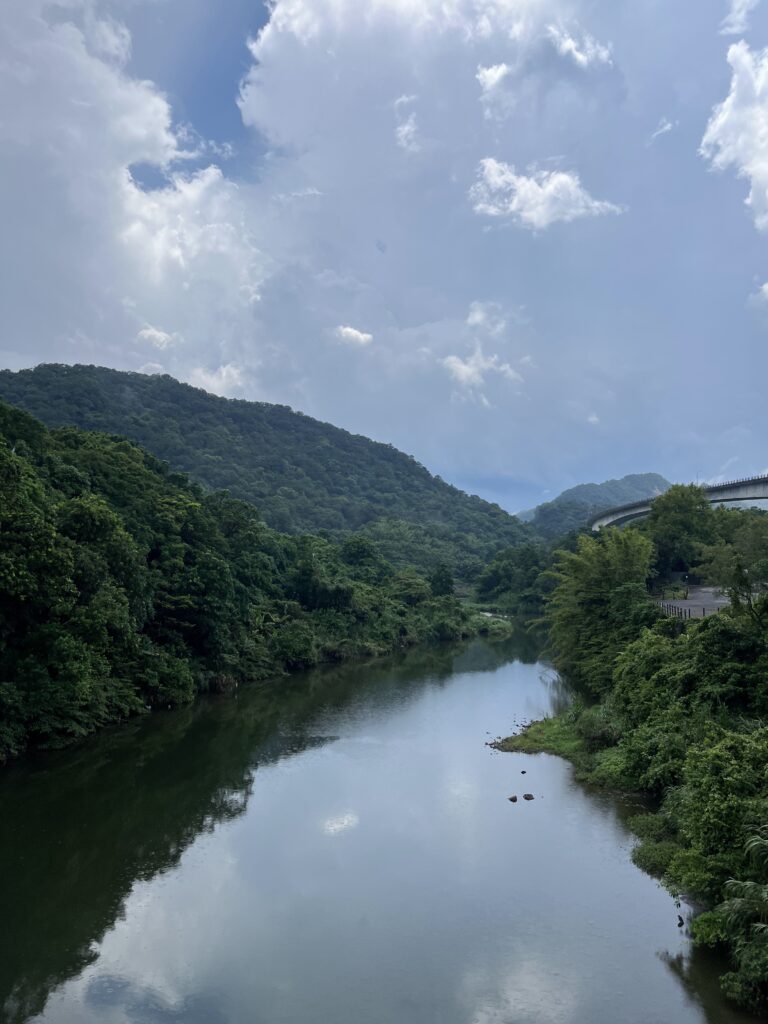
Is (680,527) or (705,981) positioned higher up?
(680,527)

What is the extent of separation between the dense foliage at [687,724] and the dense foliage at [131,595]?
1413cm

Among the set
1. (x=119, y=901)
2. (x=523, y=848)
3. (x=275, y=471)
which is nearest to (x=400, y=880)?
(x=523, y=848)

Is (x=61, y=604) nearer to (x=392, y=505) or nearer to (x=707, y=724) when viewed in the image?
(x=707, y=724)

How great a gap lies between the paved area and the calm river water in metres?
9.69

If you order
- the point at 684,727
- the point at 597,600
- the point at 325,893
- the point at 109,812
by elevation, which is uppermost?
the point at 597,600

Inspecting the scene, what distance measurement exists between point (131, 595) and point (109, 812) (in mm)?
8549

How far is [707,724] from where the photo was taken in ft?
53.1

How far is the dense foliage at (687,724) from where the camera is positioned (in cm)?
1144

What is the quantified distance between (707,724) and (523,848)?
4.71 metres

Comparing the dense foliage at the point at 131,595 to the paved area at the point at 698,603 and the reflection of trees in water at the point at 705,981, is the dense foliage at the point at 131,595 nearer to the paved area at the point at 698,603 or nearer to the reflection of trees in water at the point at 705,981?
the reflection of trees in water at the point at 705,981

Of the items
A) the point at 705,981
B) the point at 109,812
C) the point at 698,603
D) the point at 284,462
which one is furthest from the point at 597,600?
the point at 284,462

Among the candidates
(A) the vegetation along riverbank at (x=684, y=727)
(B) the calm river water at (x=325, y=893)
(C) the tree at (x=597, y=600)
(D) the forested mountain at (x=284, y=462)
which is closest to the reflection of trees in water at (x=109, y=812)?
(B) the calm river water at (x=325, y=893)

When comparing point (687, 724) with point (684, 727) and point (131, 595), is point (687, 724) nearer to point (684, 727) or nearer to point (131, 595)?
point (684, 727)

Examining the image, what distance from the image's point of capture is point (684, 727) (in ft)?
57.5
